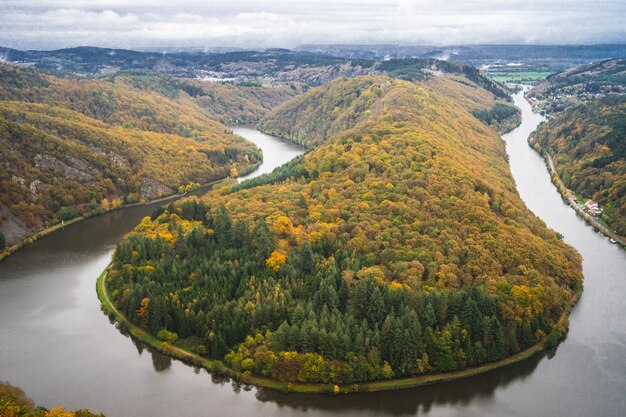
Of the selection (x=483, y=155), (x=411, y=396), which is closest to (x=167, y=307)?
(x=411, y=396)

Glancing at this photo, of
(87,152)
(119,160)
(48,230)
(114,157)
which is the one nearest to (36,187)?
(48,230)

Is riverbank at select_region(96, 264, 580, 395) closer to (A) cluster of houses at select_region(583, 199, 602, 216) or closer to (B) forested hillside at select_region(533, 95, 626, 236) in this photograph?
(B) forested hillside at select_region(533, 95, 626, 236)

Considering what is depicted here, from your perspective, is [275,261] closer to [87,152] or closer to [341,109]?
[87,152]

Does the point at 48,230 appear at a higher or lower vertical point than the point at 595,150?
lower

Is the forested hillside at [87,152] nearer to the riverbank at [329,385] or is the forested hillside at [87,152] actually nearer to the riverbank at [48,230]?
the riverbank at [48,230]

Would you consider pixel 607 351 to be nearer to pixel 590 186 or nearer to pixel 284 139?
pixel 590 186

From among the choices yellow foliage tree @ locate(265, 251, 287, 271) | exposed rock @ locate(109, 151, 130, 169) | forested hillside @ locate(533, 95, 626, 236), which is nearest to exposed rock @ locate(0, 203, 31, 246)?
exposed rock @ locate(109, 151, 130, 169)
